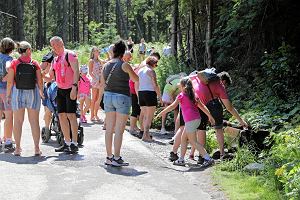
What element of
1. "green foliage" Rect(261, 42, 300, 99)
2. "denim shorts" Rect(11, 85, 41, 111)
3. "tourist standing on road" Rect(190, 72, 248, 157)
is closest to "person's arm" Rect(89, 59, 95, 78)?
"green foliage" Rect(261, 42, 300, 99)

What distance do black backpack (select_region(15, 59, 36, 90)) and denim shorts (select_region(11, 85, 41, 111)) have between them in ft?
0.32

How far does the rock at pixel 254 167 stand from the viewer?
8363 millimetres

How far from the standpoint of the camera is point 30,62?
9586mm

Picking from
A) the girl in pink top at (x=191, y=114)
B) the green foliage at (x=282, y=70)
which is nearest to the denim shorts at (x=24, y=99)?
the girl in pink top at (x=191, y=114)

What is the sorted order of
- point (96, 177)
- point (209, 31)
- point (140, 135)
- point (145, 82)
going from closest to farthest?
point (96, 177) → point (145, 82) → point (140, 135) → point (209, 31)

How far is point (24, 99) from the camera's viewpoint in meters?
9.55

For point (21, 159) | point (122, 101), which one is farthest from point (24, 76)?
point (122, 101)

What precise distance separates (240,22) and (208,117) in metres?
6.48

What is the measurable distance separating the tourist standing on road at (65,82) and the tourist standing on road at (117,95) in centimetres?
76

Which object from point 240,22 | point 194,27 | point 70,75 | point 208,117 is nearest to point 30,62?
point 70,75

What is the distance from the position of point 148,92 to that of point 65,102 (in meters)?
3.06

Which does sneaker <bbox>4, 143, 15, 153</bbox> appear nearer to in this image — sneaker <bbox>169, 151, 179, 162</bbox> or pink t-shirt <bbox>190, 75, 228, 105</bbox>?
sneaker <bbox>169, 151, 179, 162</bbox>

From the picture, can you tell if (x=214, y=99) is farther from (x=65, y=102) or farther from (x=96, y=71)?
(x=96, y=71)

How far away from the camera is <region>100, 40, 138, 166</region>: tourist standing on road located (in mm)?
8961
